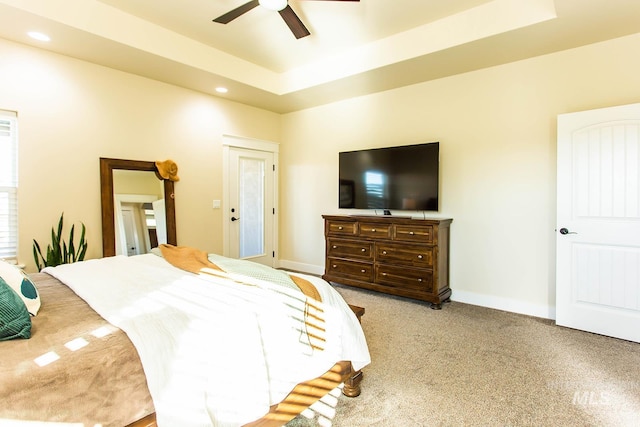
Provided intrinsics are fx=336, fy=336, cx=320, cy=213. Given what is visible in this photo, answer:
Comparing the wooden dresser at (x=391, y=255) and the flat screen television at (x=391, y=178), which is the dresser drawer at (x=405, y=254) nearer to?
the wooden dresser at (x=391, y=255)

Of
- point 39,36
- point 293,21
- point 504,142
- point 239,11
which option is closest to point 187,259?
point 239,11

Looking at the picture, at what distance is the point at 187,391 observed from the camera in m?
1.23

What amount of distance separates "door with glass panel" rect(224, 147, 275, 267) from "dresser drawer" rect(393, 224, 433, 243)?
2326 millimetres

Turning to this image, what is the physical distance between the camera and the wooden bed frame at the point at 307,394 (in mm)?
1509

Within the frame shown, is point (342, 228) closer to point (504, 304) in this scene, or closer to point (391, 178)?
point (391, 178)

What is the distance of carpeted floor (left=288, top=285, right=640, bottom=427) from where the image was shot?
1.82 m

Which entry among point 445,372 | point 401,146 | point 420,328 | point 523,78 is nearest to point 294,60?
point 401,146

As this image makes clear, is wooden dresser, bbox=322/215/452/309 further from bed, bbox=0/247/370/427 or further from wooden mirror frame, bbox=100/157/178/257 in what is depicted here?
wooden mirror frame, bbox=100/157/178/257

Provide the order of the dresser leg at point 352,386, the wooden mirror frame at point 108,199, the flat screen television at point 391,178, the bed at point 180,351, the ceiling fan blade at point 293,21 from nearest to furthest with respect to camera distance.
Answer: the bed at point 180,351 → the dresser leg at point 352,386 → the ceiling fan blade at point 293,21 → the wooden mirror frame at point 108,199 → the flat screen television at point 391,178

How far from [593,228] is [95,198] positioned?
4782 millimetres

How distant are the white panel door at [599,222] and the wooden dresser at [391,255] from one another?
3.50ft

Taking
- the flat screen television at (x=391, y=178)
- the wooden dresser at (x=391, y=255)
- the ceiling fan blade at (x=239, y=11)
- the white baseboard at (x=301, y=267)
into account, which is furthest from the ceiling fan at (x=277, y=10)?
the white baseboard at (x=301, y=267)

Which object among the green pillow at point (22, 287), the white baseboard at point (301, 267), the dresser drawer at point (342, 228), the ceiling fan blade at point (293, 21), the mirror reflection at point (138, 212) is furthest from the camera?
the white baseboard at point (301, 267)

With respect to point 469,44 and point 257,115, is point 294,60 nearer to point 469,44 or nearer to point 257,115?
point 257,115
